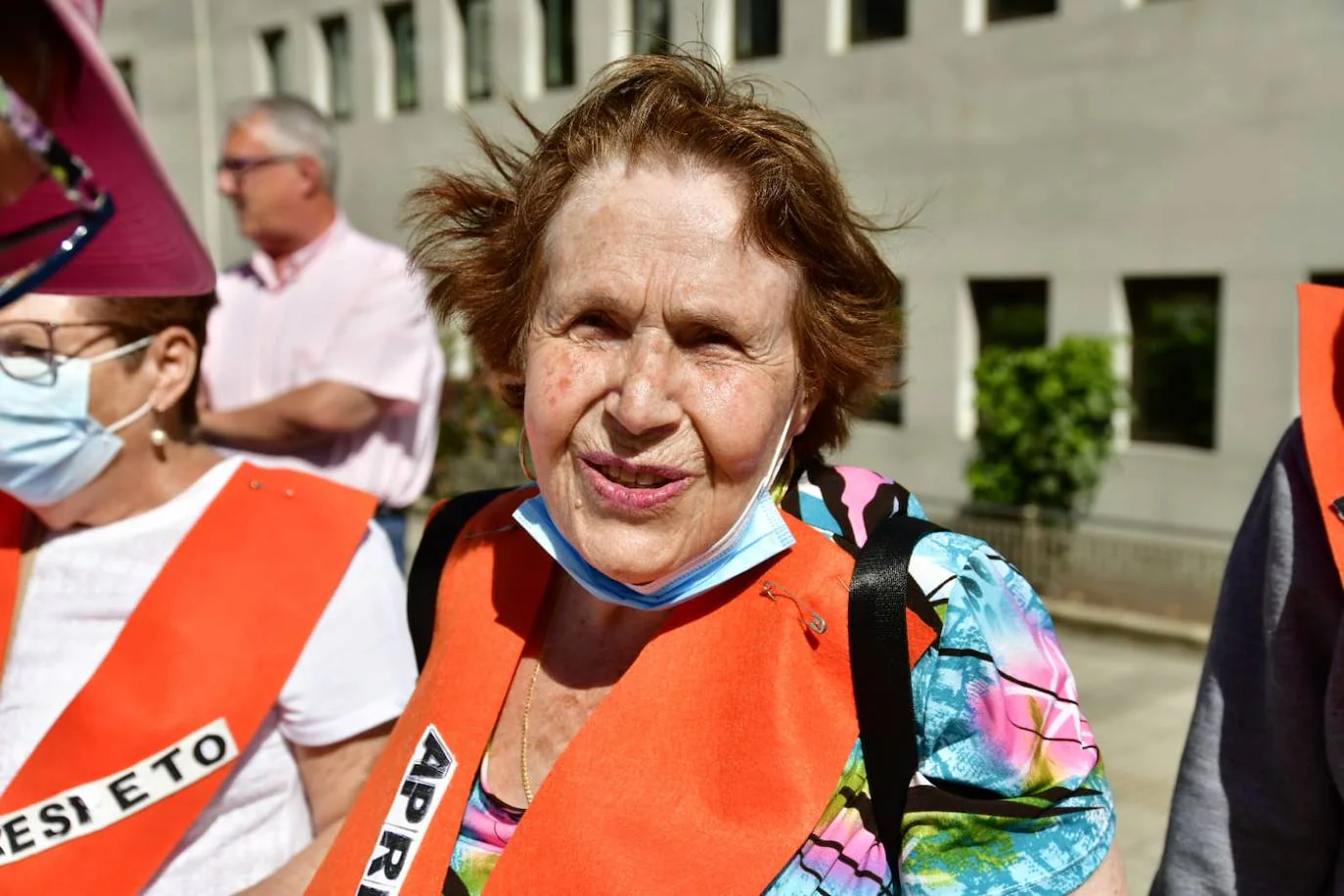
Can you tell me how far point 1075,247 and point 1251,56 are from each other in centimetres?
186

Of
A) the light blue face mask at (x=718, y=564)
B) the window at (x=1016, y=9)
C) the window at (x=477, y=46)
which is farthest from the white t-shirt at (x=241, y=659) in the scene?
the window at (x=477, y=46)

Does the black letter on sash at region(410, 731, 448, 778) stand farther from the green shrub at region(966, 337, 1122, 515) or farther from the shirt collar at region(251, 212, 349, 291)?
the green shrub at region(966, 337, 1122, 515)

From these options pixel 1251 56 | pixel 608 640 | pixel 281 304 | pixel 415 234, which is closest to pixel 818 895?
pixel 608 640

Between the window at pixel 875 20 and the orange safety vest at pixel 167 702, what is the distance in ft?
33.7

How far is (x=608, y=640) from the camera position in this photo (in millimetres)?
1895

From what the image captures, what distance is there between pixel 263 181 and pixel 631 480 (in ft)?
9.42

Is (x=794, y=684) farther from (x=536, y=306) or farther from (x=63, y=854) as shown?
(x=63, y=854)

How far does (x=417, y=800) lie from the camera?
1.83 metres

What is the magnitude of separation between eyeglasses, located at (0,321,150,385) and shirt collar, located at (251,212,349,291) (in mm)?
1921

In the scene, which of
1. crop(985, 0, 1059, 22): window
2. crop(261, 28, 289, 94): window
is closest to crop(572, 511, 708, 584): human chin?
crop(985, 0, 1059, 22): window

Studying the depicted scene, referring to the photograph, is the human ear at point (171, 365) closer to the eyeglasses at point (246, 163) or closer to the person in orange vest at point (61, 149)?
the person in orange vest at point (61, 149)

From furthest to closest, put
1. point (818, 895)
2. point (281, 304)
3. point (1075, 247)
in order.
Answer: point (1075, 247)
point (281, 304)
point (818, 895)

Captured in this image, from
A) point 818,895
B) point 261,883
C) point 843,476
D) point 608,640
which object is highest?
point 843,476

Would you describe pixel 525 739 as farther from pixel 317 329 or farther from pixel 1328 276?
pixel 1328 276
